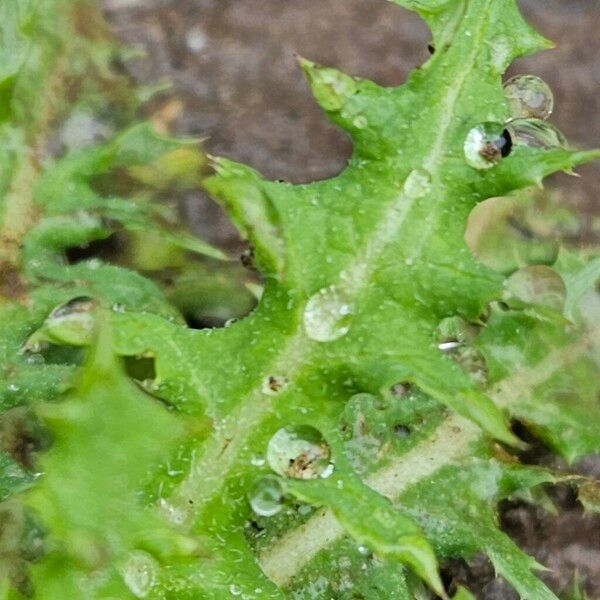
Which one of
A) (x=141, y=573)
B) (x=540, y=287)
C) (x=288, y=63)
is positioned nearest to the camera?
(x=141, y=573)

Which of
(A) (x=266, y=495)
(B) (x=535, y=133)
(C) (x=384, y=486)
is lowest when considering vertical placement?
(C) (x=384, y=486)

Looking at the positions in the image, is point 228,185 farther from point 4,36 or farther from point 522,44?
point 4,36

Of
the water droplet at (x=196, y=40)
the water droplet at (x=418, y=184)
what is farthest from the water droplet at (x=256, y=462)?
the water droplet at (x=196, y=40)

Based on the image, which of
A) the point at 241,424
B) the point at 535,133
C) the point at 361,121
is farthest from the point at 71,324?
the point at 535,133

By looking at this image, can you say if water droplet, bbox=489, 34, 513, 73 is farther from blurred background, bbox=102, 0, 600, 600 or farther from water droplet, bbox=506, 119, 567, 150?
blurred background, bbox=102, 0, 600, 600

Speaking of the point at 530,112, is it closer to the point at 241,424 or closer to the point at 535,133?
the point at 535,133

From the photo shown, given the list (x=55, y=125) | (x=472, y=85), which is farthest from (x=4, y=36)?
(x=472, y=85)

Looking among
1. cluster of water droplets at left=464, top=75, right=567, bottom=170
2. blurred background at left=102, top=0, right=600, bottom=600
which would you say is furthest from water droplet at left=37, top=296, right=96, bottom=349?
cluster of water droplets at left=464, top=75, right=567, bottom=170
